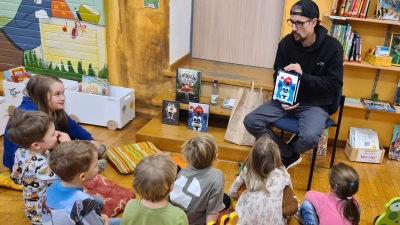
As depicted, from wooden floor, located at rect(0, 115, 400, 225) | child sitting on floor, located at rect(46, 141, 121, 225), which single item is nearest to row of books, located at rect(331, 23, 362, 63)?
wooden floor, located at rect(0, 115, 400, 225)

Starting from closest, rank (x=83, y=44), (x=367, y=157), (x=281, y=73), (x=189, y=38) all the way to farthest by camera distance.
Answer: (x=281, y=73)
(x=367, y=157)
(x=83, y=44)
(x=189, y=38)

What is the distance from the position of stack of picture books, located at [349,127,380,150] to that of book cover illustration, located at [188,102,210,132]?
1276 mm

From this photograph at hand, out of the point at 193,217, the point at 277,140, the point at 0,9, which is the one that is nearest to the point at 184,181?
the point at 193,217

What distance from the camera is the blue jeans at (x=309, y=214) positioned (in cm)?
217

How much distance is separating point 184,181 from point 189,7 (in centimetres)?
228

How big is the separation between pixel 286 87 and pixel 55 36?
2319 mm

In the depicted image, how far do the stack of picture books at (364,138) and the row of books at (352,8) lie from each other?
0.99 m

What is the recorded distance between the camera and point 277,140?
2.72 metres

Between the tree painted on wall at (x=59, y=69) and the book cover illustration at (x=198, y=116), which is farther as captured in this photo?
the tree painted on wall at (x=59, y=69)

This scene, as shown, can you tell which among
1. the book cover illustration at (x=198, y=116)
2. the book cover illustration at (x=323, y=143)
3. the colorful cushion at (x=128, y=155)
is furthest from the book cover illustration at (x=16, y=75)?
the book cover illustration at (x=323, y=143)

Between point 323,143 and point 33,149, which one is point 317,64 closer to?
point 323,143

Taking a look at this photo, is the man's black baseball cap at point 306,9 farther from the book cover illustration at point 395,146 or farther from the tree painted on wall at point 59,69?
the tree painted on wall at point 59,69

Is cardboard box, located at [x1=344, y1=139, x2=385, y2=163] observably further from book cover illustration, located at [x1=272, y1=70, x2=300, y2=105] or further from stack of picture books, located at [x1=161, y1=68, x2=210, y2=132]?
stack of picture books, located at [x1=161, y1=68, x2=210, y2=132]

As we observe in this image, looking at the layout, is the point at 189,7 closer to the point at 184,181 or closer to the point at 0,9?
the point at 0,9
